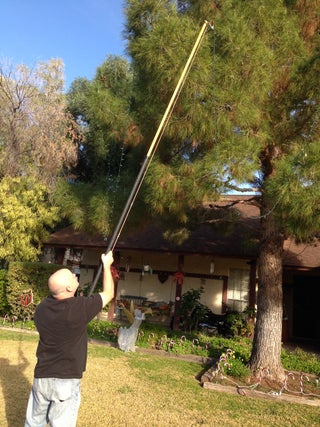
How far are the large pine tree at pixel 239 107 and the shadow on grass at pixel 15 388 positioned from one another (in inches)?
124

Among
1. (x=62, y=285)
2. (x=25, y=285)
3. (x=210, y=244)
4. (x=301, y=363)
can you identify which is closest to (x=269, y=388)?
(x=301, y=363)

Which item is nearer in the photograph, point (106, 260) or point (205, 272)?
point (106, 260)

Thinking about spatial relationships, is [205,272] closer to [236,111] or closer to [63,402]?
[236,111]

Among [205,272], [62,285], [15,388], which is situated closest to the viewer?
[62,285]

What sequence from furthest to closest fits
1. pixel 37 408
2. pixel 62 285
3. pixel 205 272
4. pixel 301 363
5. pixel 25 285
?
pixel 205 272
pixel 25 285
pixel 301 363
pixel 37 408
pixel 62 285

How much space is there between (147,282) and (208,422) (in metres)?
9.82

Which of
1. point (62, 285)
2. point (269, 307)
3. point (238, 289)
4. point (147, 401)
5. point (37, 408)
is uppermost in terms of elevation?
point (238, 289)

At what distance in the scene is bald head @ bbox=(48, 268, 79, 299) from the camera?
9.16 ft

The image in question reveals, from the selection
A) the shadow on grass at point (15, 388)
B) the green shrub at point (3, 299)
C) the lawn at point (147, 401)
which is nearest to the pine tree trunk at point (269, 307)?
the lawn at point (147, 401)

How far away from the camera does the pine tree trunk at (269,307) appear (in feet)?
22.2

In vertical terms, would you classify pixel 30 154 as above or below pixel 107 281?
above

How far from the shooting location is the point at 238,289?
13.2 meters

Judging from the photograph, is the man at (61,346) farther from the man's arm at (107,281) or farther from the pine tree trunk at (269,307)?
the pine tree trunk at (269,307)

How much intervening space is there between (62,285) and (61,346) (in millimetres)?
439
